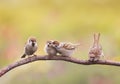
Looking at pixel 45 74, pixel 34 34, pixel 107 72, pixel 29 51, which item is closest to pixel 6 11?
pixel 34 34

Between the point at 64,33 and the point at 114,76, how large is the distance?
0.50m

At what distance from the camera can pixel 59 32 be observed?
140 inches

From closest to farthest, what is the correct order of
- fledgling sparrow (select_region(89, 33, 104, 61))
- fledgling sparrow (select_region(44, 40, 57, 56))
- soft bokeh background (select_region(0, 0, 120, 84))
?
1. fledgling sparrow (select_region(89, 33, 104, 61))
2. fledgling sparrow (select_region(44, 40, 57, 56))
3. soft bokeh background (select_region(0, 0, 120, 84))

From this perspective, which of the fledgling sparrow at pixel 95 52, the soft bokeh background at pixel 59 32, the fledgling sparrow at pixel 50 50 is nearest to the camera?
the fledgling sparrow at pixel 95 52

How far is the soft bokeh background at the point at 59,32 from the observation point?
10.8ft

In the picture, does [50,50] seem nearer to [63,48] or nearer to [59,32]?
[63,48]

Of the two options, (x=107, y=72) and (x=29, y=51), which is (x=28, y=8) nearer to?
(x=107, y=72)

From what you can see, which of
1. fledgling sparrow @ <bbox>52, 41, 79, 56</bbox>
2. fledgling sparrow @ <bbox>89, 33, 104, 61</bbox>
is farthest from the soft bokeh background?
fledgling sparrow @ <bbox>89, 33, 104, 61</bbox>

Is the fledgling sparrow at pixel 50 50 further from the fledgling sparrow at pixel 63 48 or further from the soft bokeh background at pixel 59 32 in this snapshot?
the soft bokeh background at pixel 59 32

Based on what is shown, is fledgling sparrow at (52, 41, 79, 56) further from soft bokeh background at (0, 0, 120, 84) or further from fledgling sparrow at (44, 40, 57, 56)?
soft bokeh background at (0, 0, 120, 84)

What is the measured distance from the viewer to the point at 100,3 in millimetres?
3693

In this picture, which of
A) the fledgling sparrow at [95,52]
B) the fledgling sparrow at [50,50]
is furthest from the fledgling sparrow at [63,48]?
the fledgling sparrow at [95,52]

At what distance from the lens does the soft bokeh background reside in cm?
328

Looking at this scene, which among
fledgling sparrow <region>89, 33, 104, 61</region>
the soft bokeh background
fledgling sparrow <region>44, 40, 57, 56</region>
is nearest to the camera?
fledgling sparrow <region>89, 33, 104, 61</region>
